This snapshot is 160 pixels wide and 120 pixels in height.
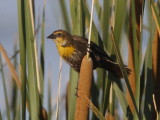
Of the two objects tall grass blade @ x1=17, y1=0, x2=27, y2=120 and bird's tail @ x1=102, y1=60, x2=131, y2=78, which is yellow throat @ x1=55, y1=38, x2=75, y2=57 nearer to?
bird's tail @ x1=102, y1=60, x2=131, y2=78

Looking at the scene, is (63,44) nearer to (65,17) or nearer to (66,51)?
(66,51)

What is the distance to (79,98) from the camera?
1.31 metres

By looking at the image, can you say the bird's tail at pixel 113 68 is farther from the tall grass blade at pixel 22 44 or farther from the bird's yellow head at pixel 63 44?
the tall grass blade at pixel 22 44

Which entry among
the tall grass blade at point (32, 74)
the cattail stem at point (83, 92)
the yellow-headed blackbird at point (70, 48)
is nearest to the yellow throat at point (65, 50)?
the yellow-headed blackbird at point (70, 48)

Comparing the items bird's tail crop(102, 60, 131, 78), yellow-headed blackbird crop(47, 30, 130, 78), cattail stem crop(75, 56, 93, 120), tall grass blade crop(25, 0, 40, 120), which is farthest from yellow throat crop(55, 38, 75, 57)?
cattail stem crop(75, 56, 93, 120)

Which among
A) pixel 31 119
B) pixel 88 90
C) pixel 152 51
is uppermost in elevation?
pixel 152 51

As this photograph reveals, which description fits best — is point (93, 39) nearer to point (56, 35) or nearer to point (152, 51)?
point (152, 51)

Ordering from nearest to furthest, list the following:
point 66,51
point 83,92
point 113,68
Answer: point 83,92, point 113,68, point 66,51

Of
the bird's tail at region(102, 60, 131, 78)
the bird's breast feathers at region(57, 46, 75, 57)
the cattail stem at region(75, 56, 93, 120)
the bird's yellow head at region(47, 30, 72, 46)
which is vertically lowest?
the cattail stem at region(75, 56, 93, 120)

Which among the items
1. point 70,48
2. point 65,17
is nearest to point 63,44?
point 70,48

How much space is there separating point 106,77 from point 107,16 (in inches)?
11.1

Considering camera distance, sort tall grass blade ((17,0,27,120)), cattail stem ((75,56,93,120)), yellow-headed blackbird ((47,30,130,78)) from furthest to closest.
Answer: yellow-headed blackbird ((47,30,130,78)), tall grass blade ((17,0,27,120)), cattail stem ((75,56,93,120))

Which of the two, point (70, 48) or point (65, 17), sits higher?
point (65, 17)

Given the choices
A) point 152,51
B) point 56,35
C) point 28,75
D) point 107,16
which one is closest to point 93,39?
point 107,16
